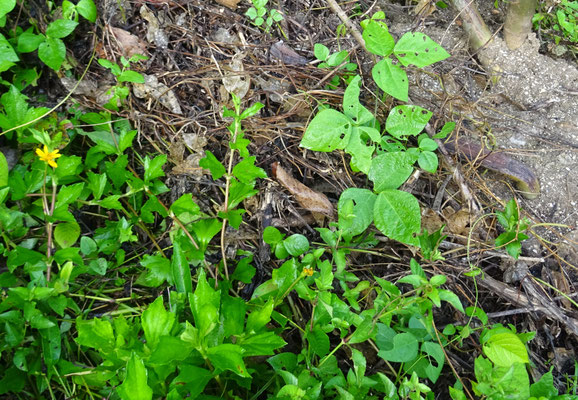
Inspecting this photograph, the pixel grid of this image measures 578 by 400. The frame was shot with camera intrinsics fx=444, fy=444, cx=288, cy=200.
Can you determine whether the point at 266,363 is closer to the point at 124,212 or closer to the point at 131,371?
the point at 131,371

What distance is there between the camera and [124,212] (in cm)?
182

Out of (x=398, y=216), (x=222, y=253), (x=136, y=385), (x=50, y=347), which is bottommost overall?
(x=50, y=347)

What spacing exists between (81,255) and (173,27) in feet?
4.08

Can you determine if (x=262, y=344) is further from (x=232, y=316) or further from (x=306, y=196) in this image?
Result: (x=306, y=196)

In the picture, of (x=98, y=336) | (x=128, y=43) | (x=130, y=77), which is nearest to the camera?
(x=98, y=336)

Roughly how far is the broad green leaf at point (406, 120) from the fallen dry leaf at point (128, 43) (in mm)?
1269

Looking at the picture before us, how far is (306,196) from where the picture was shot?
1.91 metres

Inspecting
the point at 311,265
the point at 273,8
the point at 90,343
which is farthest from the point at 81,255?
the point at 273,8

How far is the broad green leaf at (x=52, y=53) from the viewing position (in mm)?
2004

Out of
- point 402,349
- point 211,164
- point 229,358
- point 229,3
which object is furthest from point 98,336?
point 229,3

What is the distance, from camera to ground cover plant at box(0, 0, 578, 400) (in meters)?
1.38

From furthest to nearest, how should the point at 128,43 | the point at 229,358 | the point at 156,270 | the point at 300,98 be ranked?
the point at 128,43 < the point at 300,98 < the point at 156,270 < the point at 229,358

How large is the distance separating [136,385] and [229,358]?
0.79ft

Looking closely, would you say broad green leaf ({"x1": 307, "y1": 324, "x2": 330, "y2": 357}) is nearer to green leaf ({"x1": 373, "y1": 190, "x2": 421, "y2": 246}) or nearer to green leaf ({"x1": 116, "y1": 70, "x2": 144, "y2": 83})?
green leaf ({"x1": 373, "y1": 190, "x2": 421, "y2": 246})
